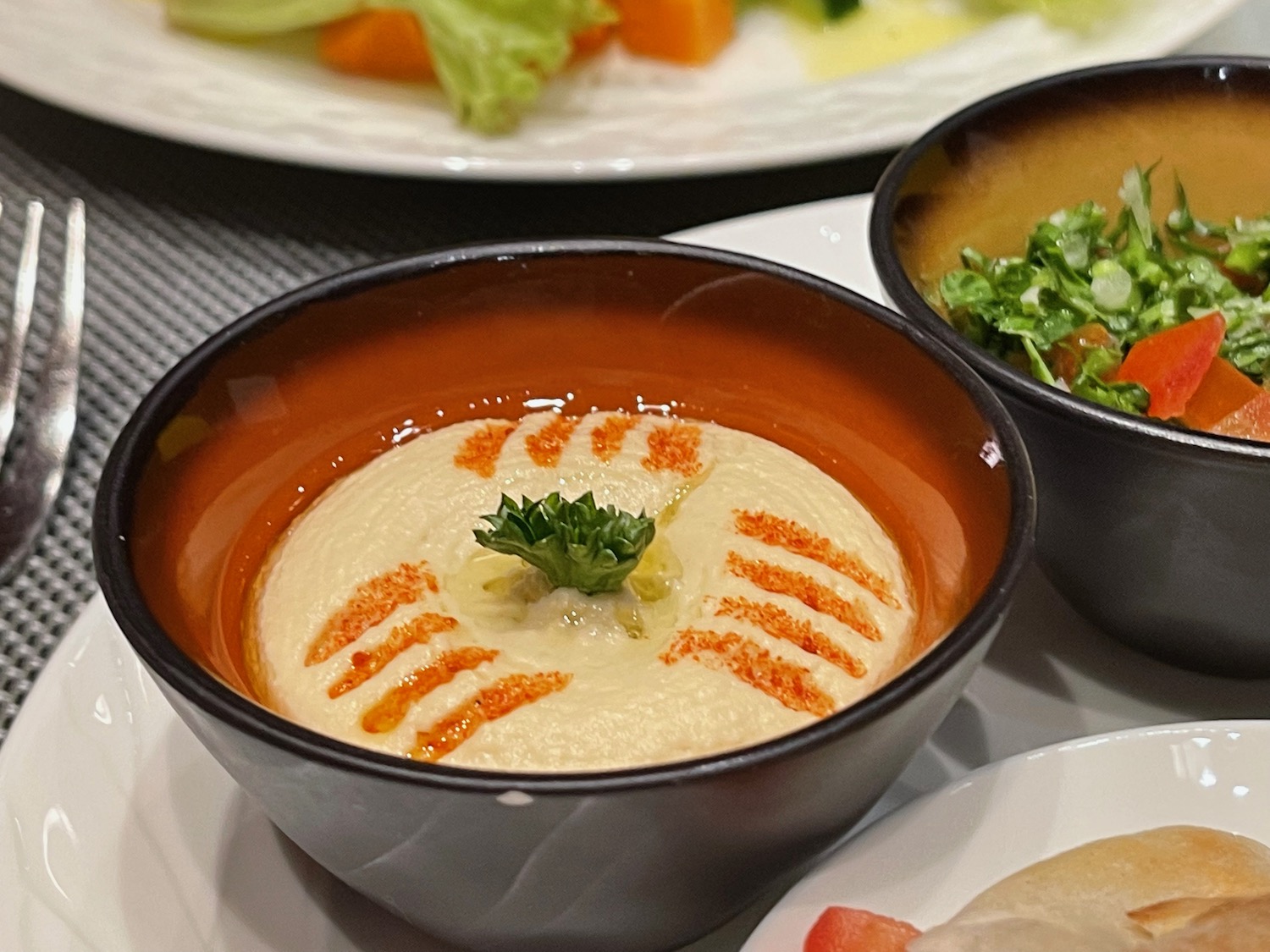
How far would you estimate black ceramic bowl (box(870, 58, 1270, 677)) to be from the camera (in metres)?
1.40

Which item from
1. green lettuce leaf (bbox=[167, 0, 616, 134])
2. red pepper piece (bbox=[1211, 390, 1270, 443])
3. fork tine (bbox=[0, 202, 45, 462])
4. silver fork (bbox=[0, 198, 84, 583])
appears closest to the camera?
red pepper piece (bbox=[1211, 390, 1270, 443])

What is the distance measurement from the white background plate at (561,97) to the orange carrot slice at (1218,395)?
3.50ft

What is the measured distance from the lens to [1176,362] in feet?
5.35

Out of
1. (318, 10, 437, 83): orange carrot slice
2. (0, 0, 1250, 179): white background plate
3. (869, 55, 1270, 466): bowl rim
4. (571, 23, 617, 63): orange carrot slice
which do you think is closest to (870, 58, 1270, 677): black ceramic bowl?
(869, 55, 1270, 466): bowl rim

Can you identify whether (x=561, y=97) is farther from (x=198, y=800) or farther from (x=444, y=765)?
(x=444, y=765)

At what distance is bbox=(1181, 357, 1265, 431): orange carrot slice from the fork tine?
1.69 m

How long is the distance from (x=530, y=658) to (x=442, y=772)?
0.29m

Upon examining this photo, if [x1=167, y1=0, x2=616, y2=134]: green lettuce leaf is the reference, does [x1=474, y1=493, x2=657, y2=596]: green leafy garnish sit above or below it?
below

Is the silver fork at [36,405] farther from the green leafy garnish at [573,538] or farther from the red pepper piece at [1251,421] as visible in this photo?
the red pepper piece at [1251,421]

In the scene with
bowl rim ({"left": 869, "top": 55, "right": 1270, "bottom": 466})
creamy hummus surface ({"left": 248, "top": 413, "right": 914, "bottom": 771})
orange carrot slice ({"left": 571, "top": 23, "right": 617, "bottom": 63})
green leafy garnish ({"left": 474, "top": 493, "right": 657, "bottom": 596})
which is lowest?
creamy hummus surface ({"left": 248, "top": 413, "right": 914, "bottom": 771})

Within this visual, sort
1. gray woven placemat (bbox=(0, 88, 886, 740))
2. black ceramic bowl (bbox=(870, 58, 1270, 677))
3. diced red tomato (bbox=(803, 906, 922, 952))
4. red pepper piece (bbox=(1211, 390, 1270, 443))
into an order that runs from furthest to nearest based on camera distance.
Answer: gray woven placemat (bbox=(0, 88, 886, 740))
red pepper piece (bbox=(1211, 390, 1270, 443))
black ceramic bowl (bbox=(870, 58, 1270, 677))
diced red tomato (bbox=(803, 906, 922, 952))

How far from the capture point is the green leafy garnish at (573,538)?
129 centimetres

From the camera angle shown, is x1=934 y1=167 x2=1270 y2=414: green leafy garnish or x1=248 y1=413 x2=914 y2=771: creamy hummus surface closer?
x1=248 y1=413 x2=914 y2=771: creamy hummus surface

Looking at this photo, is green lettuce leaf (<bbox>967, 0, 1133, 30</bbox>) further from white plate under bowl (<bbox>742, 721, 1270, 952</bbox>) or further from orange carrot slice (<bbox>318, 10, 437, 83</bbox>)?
white plate under bowl (<bbox>742, 721, 1270, 952</bbox>)
